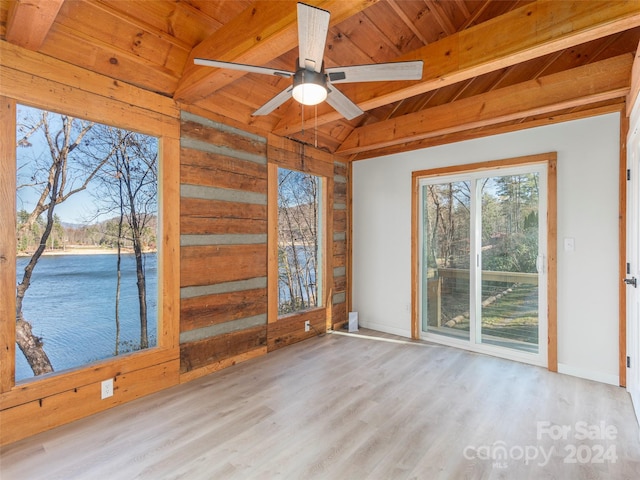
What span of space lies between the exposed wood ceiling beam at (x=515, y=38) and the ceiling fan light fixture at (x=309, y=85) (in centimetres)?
126

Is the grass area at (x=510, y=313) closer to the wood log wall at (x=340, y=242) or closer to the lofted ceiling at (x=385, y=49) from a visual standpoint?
the wood log wall at (x=340, y=242)

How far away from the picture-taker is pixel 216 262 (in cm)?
330

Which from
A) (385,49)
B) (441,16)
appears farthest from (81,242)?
(441,16)

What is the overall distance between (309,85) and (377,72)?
0.40m

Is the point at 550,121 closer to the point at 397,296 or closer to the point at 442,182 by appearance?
the point at 442,182

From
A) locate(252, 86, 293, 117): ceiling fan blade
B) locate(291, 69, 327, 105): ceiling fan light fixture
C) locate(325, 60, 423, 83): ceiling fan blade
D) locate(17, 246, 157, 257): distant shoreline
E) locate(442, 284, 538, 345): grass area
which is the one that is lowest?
locate(442, 284, 538, 345): grass area

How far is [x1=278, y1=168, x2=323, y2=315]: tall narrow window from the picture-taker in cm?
416

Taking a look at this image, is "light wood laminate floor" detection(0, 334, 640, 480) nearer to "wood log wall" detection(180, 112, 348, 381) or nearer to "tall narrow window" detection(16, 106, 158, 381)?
"wood log wall" detection(180, 112, 348, 381)

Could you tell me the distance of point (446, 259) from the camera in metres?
4.21

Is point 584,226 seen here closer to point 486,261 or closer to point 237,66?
point 486,261

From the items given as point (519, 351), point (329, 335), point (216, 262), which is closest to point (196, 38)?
point (216, 262)

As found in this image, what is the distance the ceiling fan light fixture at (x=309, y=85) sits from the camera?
70.5 inches

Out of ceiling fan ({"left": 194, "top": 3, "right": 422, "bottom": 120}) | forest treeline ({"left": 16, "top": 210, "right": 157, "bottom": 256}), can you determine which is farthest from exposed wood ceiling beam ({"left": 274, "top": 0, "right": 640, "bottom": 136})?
forest treeline ({"left": 16, "top": 210, "right": 157, "bottom": 256})

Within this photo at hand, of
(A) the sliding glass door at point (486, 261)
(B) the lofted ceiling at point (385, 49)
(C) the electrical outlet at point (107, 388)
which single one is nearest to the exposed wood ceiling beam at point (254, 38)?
(B) the lofted ceiling at point (385, 49)
